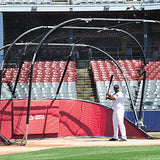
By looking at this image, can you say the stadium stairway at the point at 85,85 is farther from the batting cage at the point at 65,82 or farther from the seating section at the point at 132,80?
the seating section at the point at 132,80

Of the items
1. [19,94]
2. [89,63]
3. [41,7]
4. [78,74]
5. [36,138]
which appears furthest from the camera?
[41,7]

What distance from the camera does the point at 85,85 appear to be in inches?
934

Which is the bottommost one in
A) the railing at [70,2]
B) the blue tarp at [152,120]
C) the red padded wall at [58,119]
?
the blue tarp at [152,120]

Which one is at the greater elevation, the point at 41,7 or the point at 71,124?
the point at 41,7

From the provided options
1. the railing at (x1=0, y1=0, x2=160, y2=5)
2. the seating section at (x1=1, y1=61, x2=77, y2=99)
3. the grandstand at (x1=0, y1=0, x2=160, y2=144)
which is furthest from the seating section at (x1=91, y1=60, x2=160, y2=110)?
the railing at (x1=0, y1=0, x2=160, y2=5)

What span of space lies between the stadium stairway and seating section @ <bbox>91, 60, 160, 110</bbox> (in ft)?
1.06

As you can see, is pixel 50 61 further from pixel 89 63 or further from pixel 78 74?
pixel 89 63

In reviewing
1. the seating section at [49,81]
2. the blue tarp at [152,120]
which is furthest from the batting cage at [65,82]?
the blue tarp at [152,120]

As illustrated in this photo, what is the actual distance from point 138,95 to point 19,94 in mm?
7005

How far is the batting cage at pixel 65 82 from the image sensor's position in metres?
14.3

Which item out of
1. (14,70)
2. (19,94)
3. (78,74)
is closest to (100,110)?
(19,94)

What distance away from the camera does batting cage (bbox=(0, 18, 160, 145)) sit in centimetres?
1431

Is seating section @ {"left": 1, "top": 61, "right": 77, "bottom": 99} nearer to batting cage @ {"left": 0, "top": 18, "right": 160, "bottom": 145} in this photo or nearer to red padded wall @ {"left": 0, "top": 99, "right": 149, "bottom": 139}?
batting cage @ {"left": 0, "top": 18, "right": 160, "bottom": 145}

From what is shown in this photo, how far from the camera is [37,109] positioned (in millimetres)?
14789
